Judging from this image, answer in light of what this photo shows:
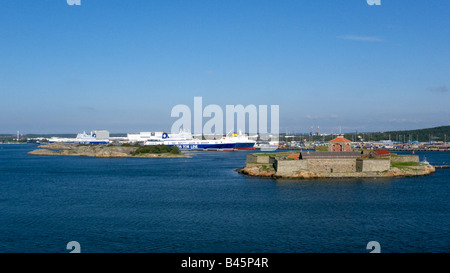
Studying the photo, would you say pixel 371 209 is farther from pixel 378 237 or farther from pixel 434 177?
pixel 434 177

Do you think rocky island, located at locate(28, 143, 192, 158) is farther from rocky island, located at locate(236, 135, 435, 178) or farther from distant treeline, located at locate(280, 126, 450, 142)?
distant treeline, located at locate(280, 126, 450, 142)

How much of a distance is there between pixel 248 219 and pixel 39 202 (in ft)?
42.1

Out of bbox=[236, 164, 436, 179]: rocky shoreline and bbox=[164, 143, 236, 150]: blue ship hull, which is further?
bbox=[164, 143, 236, 150]: blue ship hull

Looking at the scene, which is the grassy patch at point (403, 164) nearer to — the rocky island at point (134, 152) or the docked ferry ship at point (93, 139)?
the rocky island at point (134, 152)

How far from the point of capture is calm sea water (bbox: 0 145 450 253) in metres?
14.2

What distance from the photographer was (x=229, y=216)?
18.5 m

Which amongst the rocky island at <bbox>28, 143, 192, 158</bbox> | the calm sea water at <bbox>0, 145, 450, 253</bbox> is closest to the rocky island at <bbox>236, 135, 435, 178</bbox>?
the calm sea water at <bbox>0, 145, 450, 253</bbox>

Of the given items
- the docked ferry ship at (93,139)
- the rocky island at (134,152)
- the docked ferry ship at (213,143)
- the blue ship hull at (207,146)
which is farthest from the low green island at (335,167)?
the docked ferry ship at (93,139)

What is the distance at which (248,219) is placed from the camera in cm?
1792

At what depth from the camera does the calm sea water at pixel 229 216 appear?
46.4ft

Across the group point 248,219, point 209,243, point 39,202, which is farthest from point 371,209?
point 39,202

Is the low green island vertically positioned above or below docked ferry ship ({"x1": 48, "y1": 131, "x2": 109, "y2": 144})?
below
